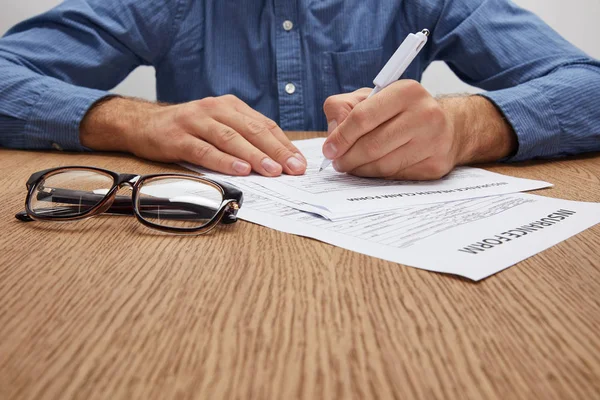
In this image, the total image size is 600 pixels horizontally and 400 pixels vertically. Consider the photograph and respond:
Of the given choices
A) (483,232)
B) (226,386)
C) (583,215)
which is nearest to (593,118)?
(583,215)

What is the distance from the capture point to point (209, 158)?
2.17ft

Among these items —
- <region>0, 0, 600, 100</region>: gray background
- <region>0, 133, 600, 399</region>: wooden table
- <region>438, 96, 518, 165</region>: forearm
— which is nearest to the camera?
<region>0, 133, 600, 399</region>: wooden table

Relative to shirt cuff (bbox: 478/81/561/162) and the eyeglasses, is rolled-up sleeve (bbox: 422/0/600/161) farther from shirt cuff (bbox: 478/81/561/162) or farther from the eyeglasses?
the eyeglasses

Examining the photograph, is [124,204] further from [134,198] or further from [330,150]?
[330,150]

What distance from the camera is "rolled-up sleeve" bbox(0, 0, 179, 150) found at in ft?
2.75

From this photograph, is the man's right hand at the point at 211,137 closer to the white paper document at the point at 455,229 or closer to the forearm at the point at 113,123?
the forearm at the point at 113,123

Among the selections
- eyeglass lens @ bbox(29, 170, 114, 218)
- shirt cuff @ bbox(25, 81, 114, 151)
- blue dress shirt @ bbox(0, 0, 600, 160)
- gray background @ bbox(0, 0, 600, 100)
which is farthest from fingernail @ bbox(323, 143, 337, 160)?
gray background @ bbox(0, 0, 600, 100)

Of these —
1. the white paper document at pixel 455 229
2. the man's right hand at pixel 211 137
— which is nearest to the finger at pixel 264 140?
the man's right hand at pixel 211 137

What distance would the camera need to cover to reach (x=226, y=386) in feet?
0.74

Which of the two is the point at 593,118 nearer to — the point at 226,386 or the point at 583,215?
the point at 583,215

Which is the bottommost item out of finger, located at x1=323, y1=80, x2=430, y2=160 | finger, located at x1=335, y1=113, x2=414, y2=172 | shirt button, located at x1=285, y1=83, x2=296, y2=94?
shirt button, located at x1=285, y1=83, x2=296, y2=94

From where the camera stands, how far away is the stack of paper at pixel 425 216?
1.27ft

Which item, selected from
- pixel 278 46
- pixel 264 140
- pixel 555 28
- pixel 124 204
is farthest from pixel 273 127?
pixel 555 28

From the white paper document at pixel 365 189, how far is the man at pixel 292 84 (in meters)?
0.02
